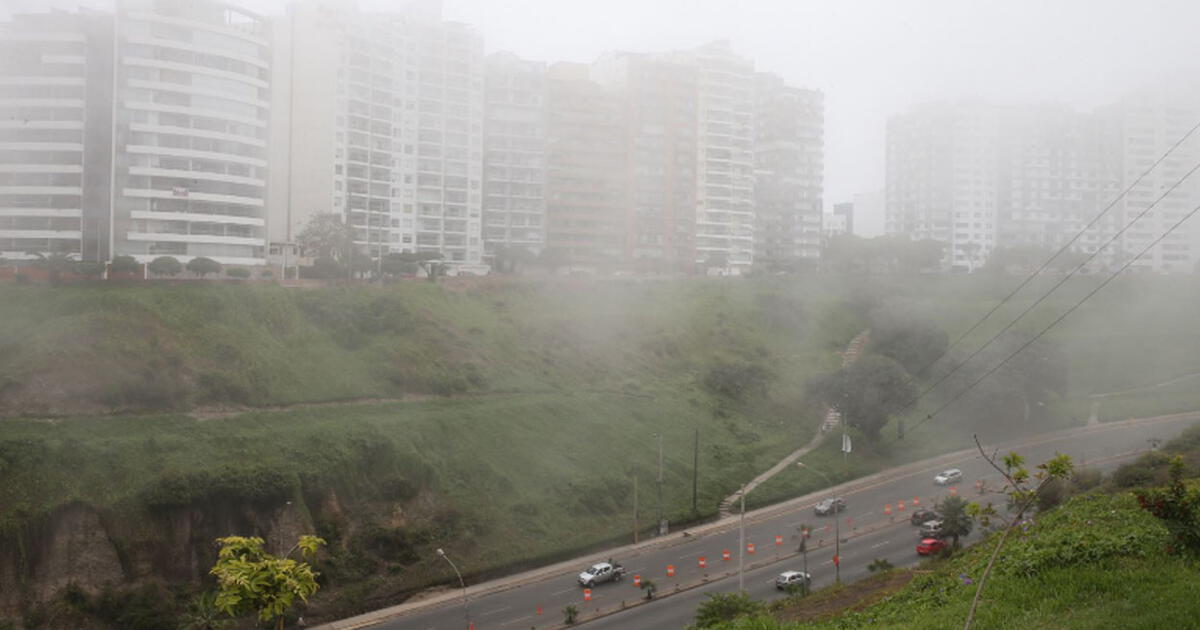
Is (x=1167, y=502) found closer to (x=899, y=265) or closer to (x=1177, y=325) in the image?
(x=1177, y=325)

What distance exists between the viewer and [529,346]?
68.1 feet

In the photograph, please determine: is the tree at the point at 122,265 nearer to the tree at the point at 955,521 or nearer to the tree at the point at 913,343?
the tree at the point at 955,521

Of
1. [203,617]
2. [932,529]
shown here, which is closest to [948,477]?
[932,529]

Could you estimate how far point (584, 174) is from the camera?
1051 inches

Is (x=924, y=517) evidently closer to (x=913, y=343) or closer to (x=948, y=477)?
(x=948, y=477)

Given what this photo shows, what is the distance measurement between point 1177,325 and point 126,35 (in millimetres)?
29061

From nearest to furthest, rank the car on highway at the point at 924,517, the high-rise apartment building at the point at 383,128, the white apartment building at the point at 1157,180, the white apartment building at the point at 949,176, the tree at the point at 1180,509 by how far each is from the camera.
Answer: the tree at the point at 1180,509 < the car on highway at the point at 924,517 < the high-rise apartment building at the point at 383,128 < the white apartment building at the point at 1157,180 < the white apartment building at the point at 949,176

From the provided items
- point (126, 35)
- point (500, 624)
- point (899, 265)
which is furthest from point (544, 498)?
point (899, 265)

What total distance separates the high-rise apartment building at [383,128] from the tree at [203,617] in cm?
1323

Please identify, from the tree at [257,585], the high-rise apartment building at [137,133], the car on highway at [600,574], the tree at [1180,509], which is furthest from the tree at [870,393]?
the tree at [257,585]

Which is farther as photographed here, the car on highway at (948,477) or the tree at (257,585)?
the car on highway at (948,477)

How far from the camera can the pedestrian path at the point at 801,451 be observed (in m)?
17.1

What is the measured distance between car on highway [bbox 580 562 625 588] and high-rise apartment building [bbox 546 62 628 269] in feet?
46.6

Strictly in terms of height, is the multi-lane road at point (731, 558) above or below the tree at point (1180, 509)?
below
